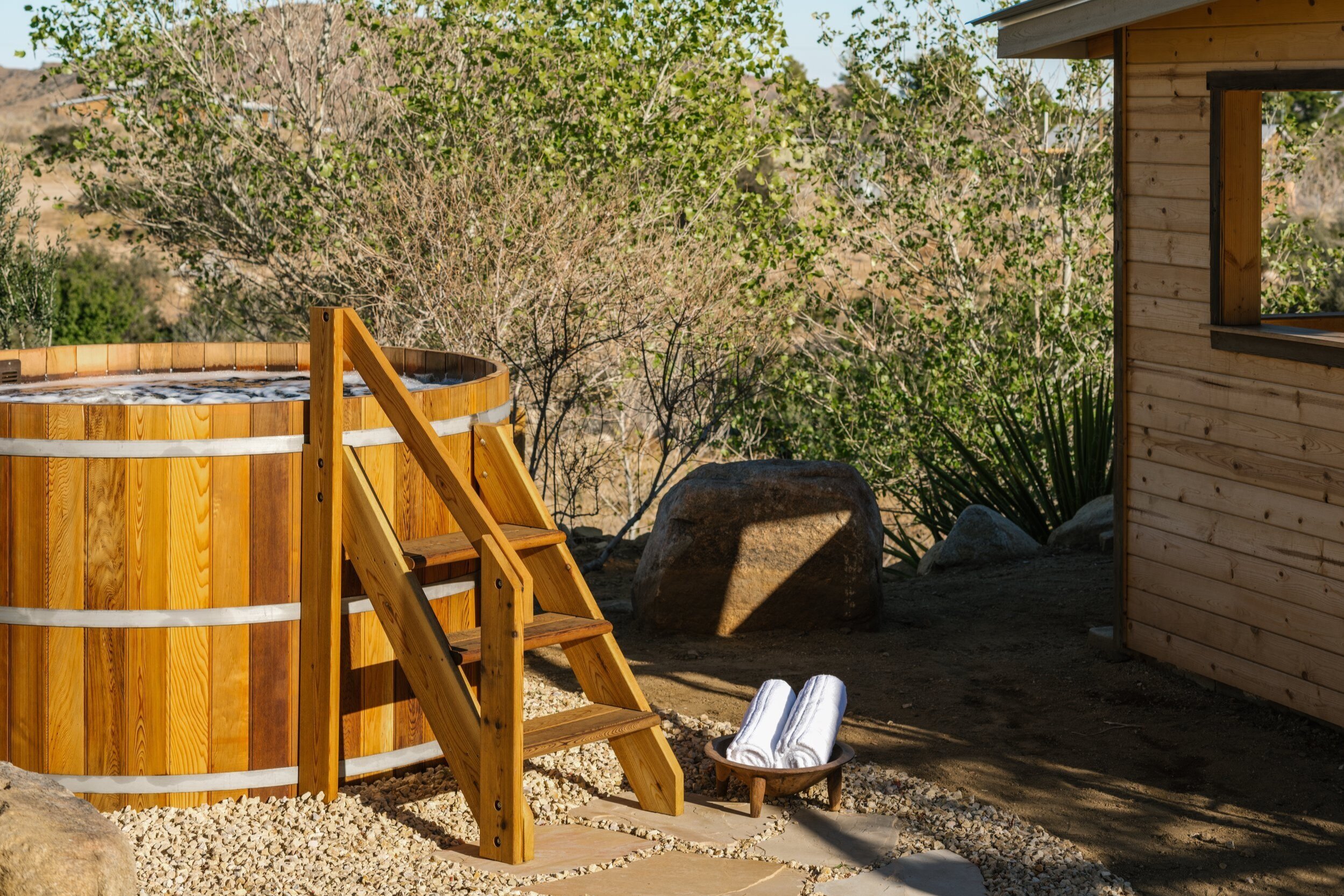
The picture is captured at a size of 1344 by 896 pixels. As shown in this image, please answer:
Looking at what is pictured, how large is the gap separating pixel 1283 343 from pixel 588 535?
525 centimetres

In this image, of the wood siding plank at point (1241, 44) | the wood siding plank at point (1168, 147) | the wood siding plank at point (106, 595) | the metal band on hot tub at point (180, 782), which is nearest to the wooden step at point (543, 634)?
the metal band on hot tub at point (180, 782)

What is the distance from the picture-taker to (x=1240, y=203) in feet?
16.8

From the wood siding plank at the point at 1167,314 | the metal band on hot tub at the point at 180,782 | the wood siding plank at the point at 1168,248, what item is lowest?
the metal band on hot tub at the point at 180,782

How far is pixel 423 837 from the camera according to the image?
3852 millimetres

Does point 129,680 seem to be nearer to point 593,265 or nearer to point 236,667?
point 236,667

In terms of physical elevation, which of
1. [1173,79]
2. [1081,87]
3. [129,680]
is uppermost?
[1081,87]

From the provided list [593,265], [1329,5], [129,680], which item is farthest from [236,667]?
[593,265]

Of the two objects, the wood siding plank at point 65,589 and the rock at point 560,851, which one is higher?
the wood siding plank at point 65,589

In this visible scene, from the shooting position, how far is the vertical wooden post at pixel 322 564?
3.94m

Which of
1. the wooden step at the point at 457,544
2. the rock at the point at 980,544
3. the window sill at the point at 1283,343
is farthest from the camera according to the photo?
the rock at the point at 980,544

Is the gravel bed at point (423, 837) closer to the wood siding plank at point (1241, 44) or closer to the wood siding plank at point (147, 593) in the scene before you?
the wood siding plank at point (147, 593)

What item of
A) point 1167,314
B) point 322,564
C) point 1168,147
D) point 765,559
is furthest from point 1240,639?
point 322,564

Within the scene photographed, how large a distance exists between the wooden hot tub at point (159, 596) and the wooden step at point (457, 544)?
4 centimetres

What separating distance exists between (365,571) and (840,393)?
8.55 metres
